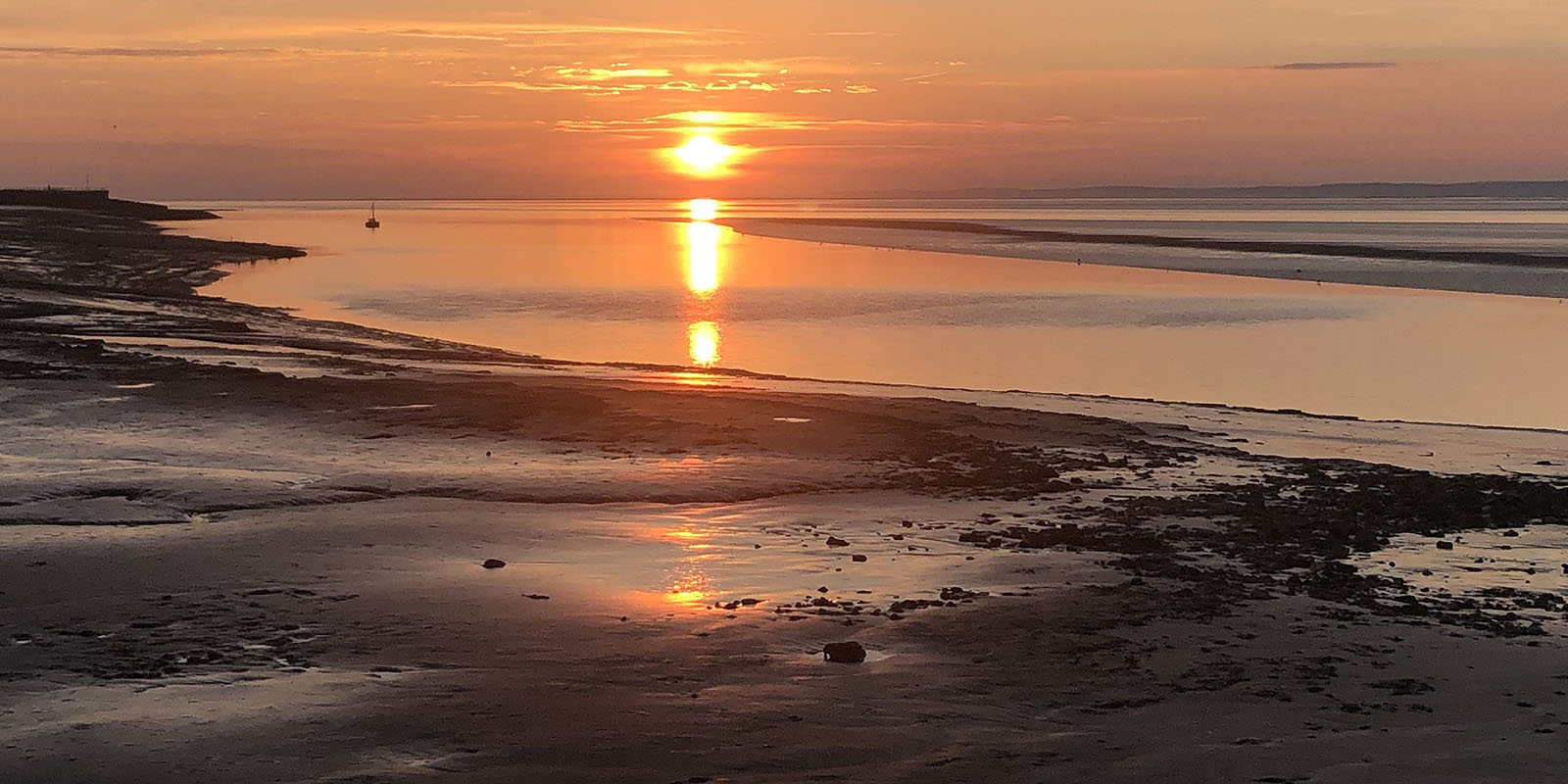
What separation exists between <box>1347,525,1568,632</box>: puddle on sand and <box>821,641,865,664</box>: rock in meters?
5.20

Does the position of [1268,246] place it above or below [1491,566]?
above

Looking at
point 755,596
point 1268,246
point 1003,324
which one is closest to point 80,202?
point 1268,246

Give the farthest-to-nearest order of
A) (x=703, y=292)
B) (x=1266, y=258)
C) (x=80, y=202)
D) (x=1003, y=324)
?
(x=80, y=202) < (x=1266, y=258) < (x=703, y=292) < (x=1003, y=324)

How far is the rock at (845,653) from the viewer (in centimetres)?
1078

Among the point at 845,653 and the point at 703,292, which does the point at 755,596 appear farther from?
the point at 703,292

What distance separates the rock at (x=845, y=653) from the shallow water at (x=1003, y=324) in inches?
783

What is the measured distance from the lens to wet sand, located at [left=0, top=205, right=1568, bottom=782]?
29.6 ft

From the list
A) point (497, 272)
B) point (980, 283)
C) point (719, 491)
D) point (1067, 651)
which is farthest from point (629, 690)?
point (497, 272)

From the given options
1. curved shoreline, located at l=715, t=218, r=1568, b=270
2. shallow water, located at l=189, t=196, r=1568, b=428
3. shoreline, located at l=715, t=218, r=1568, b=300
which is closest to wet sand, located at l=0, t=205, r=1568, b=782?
shallow water, located at l=189, t=196, r=1568, b=428

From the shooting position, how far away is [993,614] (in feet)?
40.0

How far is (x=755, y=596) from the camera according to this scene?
12836 millimetres

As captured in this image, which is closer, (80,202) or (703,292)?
(703,292)

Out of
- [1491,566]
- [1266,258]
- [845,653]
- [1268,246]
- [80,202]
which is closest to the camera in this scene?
[845,653]

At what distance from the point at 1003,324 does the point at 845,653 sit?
38.4 m
